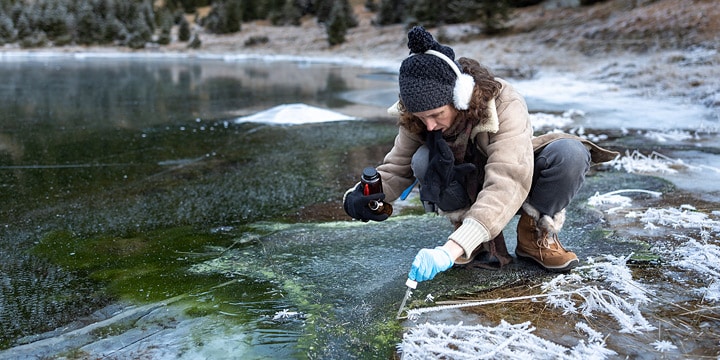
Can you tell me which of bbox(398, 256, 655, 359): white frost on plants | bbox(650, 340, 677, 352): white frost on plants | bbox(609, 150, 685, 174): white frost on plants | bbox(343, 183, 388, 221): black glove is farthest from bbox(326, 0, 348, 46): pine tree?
bbox(650, 340, 677, 352): white frost on plants

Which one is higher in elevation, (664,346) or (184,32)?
(664,346)

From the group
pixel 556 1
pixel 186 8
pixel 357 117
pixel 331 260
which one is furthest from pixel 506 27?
pixel 186 8

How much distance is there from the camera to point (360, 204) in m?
2.70

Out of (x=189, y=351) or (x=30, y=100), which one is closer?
(x=189, y=351)

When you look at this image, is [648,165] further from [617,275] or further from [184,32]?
[184,32]

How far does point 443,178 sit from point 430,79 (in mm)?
481

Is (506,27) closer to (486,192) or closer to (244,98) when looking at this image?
(244,98)

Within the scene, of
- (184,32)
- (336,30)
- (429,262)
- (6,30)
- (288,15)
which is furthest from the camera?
(288,15)

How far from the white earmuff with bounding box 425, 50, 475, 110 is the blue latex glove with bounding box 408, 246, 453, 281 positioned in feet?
2.04

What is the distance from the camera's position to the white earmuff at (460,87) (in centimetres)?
239

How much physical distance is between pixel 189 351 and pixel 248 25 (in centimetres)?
4477

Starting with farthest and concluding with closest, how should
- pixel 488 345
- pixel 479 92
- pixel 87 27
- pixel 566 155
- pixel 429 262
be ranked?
pixel 87 27 < pixel 566 155 < pixel 479 92 < pixel 429 262 < pixel 488 345

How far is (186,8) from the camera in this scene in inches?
2083

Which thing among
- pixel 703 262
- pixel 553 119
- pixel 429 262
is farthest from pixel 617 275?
pixel 553 119
